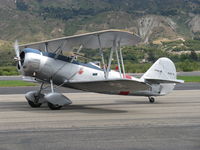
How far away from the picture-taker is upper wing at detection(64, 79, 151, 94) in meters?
11.5

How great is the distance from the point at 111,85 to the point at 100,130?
3986 mm

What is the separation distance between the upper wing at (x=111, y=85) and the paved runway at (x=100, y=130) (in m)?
0.83

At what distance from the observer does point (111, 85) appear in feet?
39.5

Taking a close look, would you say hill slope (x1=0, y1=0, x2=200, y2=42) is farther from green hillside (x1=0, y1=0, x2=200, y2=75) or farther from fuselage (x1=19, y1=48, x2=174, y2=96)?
fuselage (x1=19, y1=48, x2=174, y2=96)

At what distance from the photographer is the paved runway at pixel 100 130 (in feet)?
22.1

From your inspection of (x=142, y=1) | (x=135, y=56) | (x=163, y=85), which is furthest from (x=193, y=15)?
(x=163, y=85)

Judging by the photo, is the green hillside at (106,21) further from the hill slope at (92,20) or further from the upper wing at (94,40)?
the upper wing at (94,40)

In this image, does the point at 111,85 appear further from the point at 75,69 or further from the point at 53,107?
the point at 53,107

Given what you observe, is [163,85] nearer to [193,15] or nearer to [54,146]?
[54,146]

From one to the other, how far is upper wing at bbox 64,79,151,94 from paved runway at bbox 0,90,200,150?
829 mm

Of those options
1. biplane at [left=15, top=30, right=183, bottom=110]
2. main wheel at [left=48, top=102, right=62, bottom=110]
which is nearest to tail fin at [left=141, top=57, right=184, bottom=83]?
biplane at [left=15, top=30, right=183, bottom=110]

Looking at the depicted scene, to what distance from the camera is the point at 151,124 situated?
905 cm

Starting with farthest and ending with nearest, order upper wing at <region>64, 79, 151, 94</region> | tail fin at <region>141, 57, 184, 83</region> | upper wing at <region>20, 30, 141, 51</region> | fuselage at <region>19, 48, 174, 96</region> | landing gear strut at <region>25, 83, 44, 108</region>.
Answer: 1. tail fin at <region>141, 57, 184, 83</region>
2. landing gear strut at <region>25, 83, 44, 108</region>
3. fuselage at <region>19, 48, 174, 96</region>
4. upper wing at <region>20, 30, 141, 51</region>
5. upper wing at <region>64, 79, 151, 94</region>

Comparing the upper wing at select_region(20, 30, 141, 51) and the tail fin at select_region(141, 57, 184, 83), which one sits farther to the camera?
the tail fin at select_region(141, 57, 184, 83)
